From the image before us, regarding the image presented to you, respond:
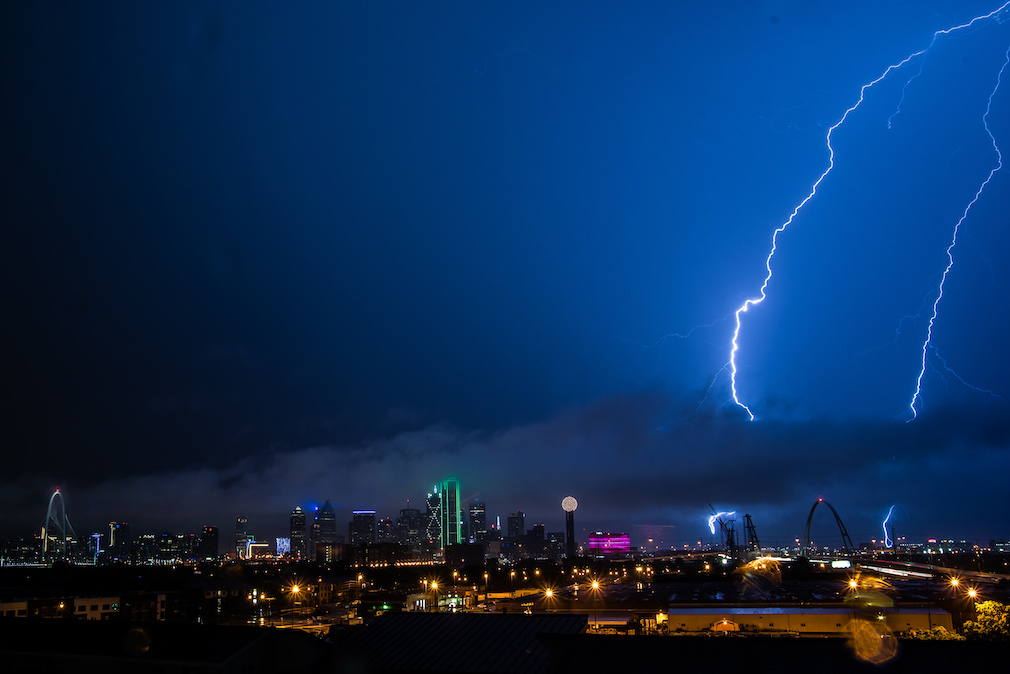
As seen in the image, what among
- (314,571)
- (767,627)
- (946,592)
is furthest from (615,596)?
(314,571)

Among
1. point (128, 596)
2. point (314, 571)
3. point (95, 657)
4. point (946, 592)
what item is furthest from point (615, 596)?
point (314, 571)

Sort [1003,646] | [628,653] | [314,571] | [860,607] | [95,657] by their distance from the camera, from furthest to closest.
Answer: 1. [314,571]
2. [860,607]
3. [95,657]
4. [628,653]
5. [1003,646]

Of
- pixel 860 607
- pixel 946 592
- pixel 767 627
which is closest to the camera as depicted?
pixel 767 627

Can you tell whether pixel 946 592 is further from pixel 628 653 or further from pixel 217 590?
pixel 217 590

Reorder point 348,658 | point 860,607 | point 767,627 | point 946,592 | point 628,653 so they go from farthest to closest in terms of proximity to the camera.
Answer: point 946,592 → point 860,607 → point 767,627 → point 348,658 → point 628,653

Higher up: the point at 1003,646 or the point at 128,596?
the point at 1003,646

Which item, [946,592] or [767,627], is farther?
[946,592]

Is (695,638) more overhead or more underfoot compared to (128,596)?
more overhead

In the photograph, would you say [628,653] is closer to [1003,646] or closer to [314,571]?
[1003,646]

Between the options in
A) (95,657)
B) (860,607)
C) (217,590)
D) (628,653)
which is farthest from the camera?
(217,590)
